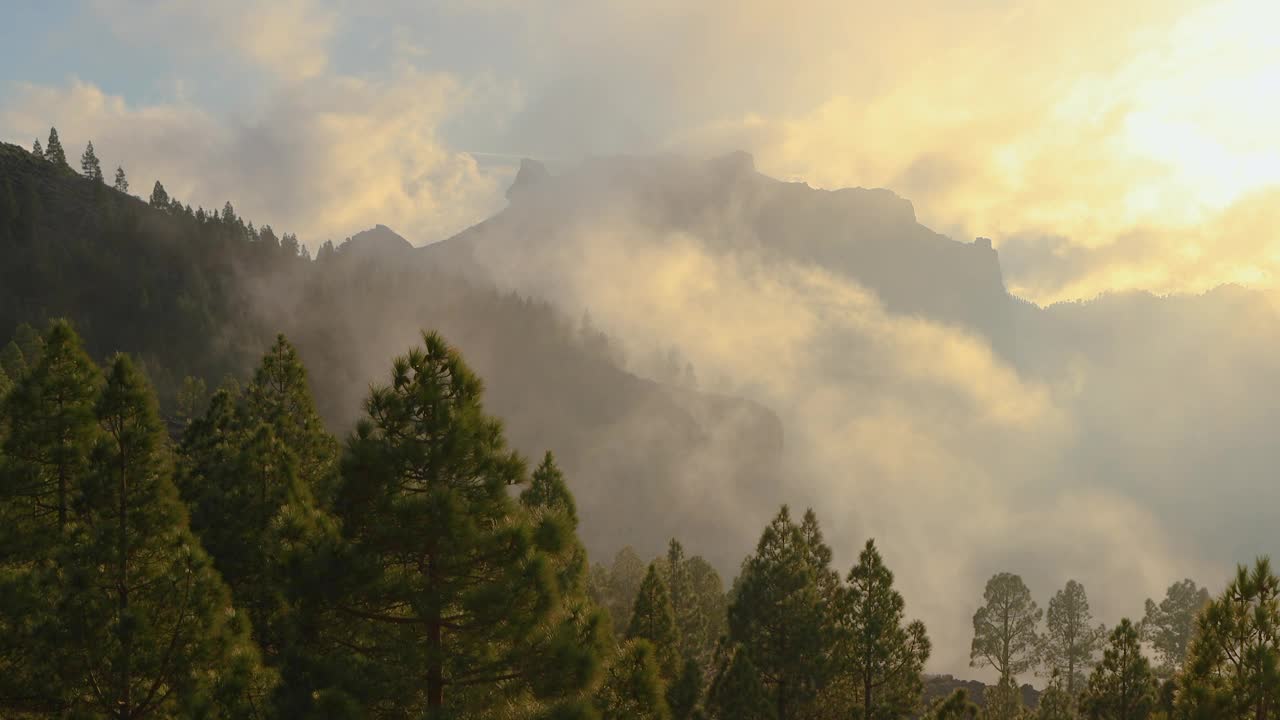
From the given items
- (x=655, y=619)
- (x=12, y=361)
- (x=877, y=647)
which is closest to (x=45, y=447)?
(x=655, y=619)

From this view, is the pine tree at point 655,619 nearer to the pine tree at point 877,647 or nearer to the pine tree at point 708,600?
the pine tree at point 877,647

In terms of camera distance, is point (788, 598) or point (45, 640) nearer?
point (45, 640)

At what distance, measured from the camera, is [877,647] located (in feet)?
89.7

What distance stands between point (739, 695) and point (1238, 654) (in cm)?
1568

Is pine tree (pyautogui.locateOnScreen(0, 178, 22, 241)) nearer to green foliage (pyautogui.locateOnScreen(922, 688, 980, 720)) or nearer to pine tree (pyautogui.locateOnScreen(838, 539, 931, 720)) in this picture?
pine tree (pyautogui.locateOnScreen(838, 539, 931, 720))

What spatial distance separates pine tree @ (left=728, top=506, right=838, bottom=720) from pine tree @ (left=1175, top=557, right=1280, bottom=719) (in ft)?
47.4

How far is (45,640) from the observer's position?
1416 cm

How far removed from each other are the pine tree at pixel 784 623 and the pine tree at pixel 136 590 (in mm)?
17824

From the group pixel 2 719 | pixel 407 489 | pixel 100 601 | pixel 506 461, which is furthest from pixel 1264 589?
pixel 2 719

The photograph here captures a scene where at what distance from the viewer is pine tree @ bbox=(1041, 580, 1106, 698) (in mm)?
64688

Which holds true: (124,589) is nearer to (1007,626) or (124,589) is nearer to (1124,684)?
(1124,684)

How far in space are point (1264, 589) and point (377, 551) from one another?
15.7 meters

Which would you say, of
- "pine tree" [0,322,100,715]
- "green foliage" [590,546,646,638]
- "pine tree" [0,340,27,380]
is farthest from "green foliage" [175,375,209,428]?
"pine tree" [0,322,100,715]

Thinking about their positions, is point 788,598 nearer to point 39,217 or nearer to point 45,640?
point 45,640
